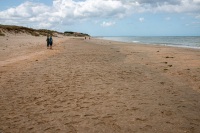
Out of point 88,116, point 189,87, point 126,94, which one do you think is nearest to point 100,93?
point 126,94

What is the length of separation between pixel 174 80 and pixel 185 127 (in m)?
5.42

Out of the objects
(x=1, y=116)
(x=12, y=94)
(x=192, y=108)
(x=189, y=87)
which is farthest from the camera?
(x=189, y=87)

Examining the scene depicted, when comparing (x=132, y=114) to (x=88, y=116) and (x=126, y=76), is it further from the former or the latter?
(x=126, y=76)

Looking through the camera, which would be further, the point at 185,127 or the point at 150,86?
the point at 150,86

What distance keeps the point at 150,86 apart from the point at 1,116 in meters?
6.01

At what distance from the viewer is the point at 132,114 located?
622 centimetres

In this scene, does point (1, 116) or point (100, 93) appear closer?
point (1, 116)

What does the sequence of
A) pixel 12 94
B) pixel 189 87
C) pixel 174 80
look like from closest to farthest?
pixel 12 94 → pixel 189 87 → pixel 174 80

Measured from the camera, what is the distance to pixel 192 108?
22.3 feet

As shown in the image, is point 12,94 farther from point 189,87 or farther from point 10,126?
point 189,87

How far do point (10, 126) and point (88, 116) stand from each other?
2057mm

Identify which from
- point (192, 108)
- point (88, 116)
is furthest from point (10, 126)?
point (192, 108)

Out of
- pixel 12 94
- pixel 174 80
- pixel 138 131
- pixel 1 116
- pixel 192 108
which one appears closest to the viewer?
pixel 138 131

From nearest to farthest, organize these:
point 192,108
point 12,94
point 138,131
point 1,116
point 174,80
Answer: point 138,131 < point 1,116 < point 192,108 < point 12,94 < point 174,80
